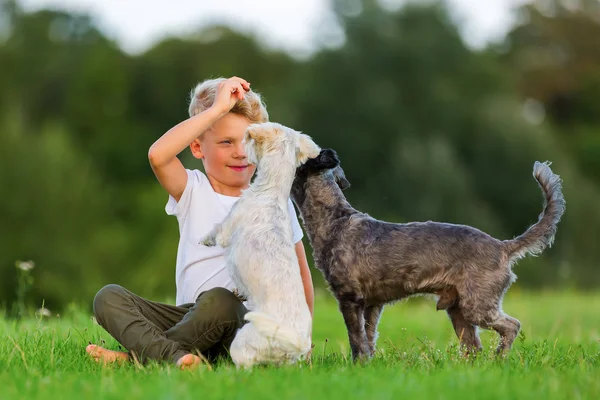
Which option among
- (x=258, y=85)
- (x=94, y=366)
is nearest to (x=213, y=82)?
(x=94, y=366)

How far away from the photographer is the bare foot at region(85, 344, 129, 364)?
6.11m

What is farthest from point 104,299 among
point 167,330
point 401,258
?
point 401,258

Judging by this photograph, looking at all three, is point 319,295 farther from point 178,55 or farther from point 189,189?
point 178,55

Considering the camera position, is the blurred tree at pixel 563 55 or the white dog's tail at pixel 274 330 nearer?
the white dog's tail at pixel 274 330

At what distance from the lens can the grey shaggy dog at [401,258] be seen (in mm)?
5988

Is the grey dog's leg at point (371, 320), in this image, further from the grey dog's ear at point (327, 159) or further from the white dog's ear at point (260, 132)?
the white dog's ear at point (260, 132)

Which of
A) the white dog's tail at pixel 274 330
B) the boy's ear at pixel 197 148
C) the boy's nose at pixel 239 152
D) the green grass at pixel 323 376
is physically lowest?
the green grass at pixel 323 376

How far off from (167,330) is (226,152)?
151cm

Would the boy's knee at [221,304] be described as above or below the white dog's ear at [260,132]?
below

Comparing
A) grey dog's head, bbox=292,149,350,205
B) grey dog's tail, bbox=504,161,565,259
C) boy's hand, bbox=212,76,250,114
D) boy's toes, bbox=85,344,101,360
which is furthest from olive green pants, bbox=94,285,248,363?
grey dog's tail, bbox=504,161,565,259

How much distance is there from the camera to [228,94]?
6422 millimetres

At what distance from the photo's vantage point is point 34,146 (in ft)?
112

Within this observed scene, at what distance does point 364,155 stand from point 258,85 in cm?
1542

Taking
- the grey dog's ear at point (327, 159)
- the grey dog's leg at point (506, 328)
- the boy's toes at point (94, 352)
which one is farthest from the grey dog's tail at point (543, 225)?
the boy's toes at point (94, 352)
